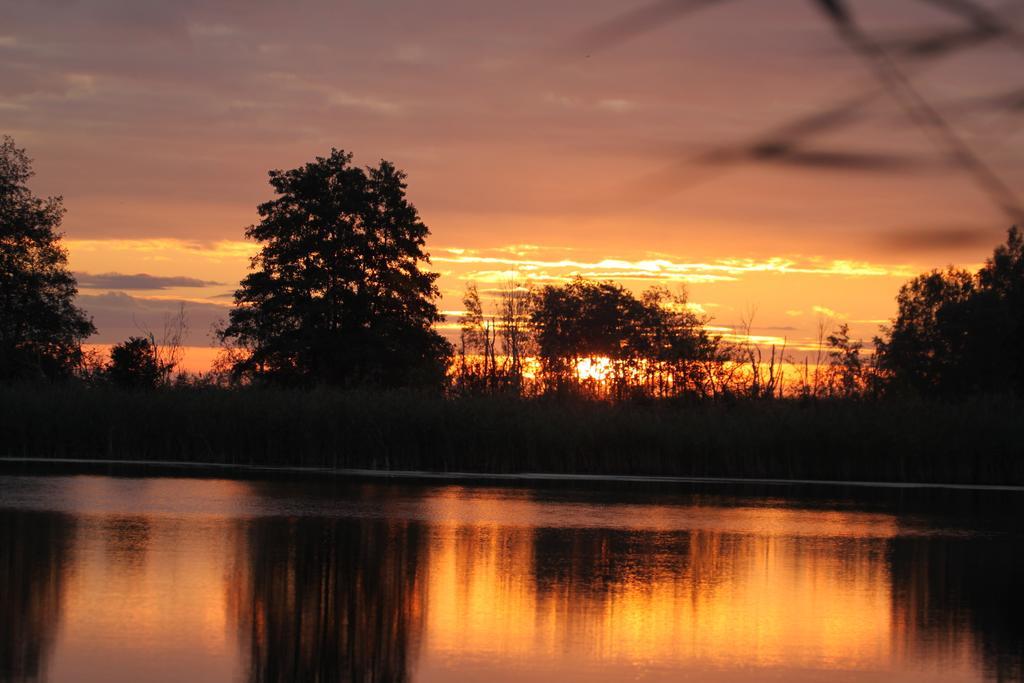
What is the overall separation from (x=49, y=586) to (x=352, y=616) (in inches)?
116

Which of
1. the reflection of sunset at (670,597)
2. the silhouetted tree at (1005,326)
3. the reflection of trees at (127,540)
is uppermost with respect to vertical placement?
the silhouetted tree at (1005,326)

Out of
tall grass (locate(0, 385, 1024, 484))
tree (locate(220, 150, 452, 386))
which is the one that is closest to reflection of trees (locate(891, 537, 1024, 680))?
tall grass (locate(0, 385, 1024, 484))

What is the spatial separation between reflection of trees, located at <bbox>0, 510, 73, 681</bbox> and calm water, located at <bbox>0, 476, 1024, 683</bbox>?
34 millimetres

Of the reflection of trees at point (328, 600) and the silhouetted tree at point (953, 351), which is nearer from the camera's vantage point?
the reflection of trees at point (328, 600)

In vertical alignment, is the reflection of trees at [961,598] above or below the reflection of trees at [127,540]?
below

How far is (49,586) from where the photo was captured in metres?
11.5

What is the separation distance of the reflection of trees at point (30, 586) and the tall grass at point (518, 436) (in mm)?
14157

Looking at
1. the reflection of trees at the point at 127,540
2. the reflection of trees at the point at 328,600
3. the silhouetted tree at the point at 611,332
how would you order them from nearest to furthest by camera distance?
the reflection of trees at the point at 328,600, the reflection of trees at the point at 127,540, the silhouetted tree at the point at 611,332

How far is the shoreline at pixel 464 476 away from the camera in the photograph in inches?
1117

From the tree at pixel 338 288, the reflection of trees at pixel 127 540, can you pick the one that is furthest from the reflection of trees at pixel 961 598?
the tree at pixel 338 288

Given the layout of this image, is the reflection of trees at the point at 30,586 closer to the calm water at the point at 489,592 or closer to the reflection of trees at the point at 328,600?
the calm water at the point at 489,592

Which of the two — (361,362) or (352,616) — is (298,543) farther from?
(361,362)

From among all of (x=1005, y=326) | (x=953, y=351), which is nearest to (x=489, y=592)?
(x=1005, y=326)

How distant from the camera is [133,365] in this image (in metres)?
47.9
